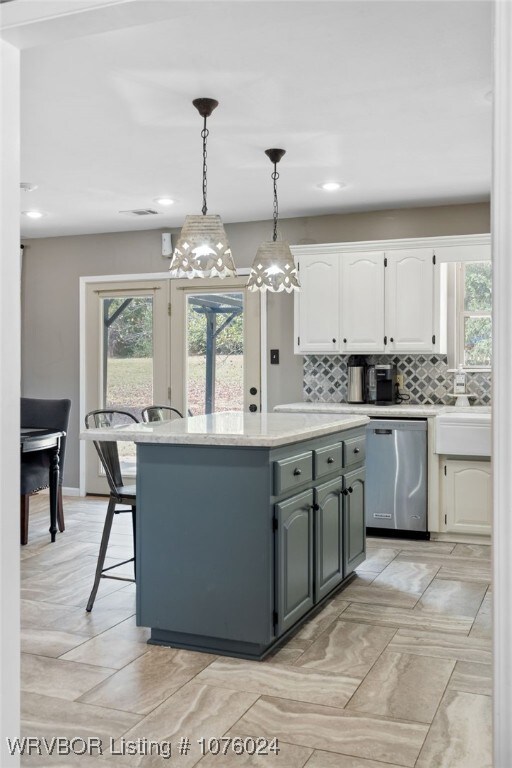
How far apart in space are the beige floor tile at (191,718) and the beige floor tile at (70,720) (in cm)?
7

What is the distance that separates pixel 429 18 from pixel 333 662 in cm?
255

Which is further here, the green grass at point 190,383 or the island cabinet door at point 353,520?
the green grass at point 190,383

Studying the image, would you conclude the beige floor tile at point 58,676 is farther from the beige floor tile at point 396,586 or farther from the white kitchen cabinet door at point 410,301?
the white kitchen cabinet door at point 410,301

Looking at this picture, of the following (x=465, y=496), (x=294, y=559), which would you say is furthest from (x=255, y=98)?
(x=465, y=496)

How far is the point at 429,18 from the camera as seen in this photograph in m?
2.67

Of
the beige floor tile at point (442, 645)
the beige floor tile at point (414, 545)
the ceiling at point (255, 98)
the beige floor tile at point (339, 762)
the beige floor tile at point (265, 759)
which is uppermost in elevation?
the ceiling at point (255, 98)

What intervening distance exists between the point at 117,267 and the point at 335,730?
5.11 meters

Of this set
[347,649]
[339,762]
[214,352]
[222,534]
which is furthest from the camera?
[214,352]

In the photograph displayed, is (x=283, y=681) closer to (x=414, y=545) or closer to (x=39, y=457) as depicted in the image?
(x=414, y=545)

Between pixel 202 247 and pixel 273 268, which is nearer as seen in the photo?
pixel 202 247

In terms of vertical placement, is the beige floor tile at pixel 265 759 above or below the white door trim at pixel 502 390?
below

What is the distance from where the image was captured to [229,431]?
10.4 ft

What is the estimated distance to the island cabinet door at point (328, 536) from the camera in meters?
3.47

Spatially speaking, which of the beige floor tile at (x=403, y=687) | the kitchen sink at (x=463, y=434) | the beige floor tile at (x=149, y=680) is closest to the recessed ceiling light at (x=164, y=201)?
the kitchen sink at (x=463, y=434)
